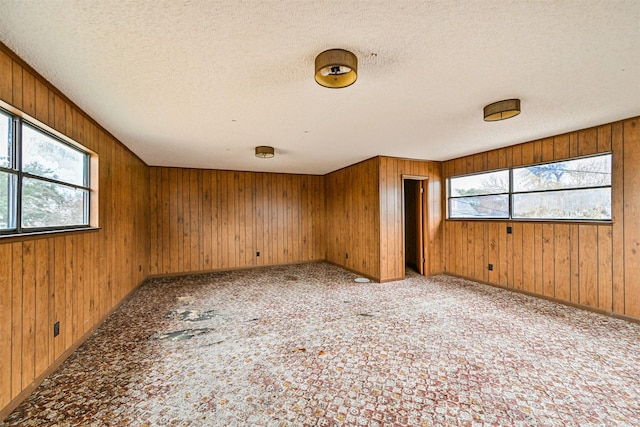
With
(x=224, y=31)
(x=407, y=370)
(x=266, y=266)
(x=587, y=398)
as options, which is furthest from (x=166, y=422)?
(x=266, y=266)

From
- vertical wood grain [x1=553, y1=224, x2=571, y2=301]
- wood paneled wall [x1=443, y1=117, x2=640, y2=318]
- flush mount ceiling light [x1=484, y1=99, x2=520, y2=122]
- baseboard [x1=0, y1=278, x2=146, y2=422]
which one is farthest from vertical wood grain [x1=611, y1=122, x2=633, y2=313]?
baseboard [x1=0, y1=278, x2=146, y2=422]

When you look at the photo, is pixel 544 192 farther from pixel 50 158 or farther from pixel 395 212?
pixel 50 158

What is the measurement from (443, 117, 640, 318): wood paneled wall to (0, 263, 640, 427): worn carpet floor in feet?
1.18

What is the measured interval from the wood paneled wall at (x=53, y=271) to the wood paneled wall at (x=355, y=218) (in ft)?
13.8

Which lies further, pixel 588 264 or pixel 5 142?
pixel 588 264

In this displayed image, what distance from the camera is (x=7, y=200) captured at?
1866mm

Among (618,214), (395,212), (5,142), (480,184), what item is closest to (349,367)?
(5,142)

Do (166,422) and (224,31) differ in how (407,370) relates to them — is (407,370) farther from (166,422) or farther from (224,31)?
(224,31)

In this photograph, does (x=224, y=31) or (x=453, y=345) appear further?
(x=453, y=345)

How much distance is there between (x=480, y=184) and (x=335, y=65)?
4.37 metres

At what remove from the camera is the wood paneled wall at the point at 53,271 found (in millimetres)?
1791

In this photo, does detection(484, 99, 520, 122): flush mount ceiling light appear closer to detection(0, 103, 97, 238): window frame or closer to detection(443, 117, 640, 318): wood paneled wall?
detection(443, 117, 640, 318): wood paneled wall

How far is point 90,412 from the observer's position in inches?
70.2

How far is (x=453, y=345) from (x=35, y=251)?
12.2 ft
